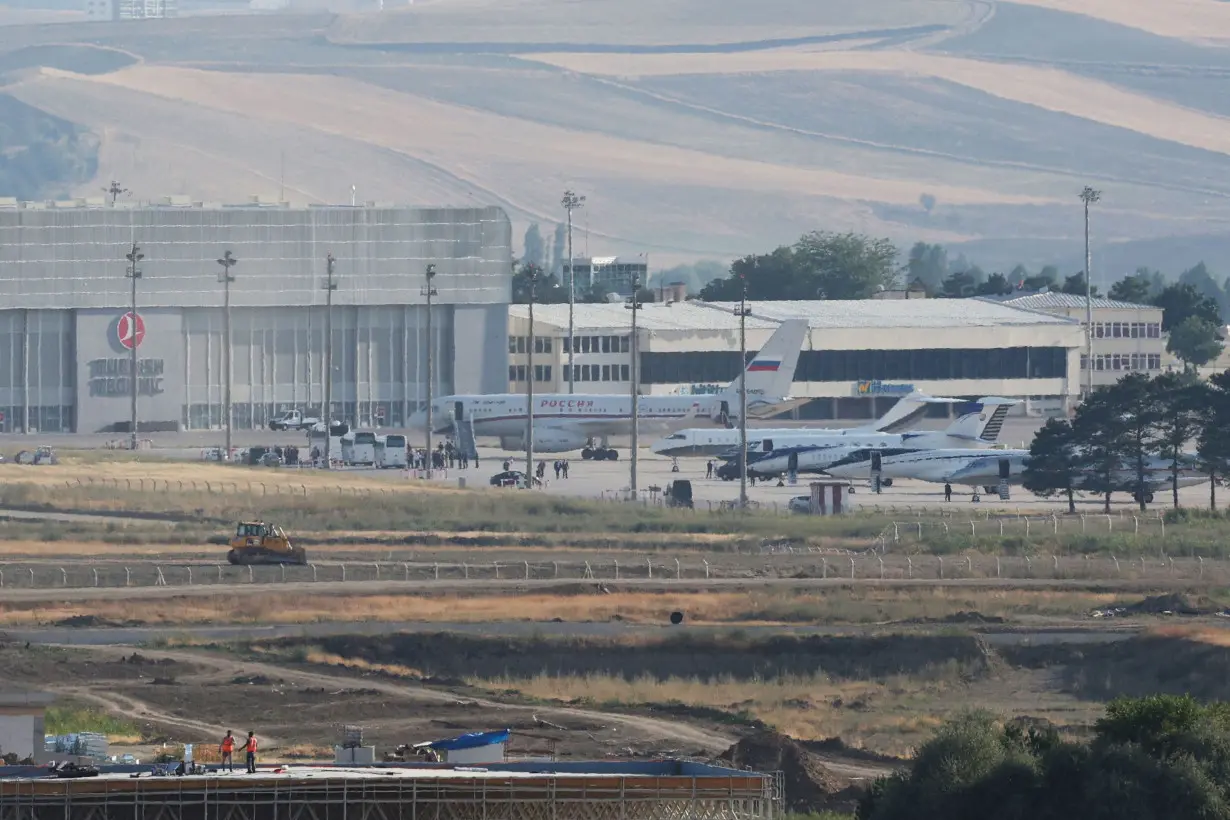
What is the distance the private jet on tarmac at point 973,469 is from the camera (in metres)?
110

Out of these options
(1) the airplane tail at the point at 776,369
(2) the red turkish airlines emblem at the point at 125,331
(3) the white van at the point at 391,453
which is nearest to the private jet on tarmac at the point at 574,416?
(1) the airplane tail at the point at 776,369

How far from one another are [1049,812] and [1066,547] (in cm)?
5622

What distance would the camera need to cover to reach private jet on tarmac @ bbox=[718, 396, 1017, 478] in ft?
422

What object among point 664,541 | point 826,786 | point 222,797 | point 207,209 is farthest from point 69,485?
point 222,797

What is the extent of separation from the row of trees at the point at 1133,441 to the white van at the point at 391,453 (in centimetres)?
4138

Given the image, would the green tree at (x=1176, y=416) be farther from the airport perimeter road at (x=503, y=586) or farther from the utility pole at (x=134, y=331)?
the utility pole at (x=134, y=331)

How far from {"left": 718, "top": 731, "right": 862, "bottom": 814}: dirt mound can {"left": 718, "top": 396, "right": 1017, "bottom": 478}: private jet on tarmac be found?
3293 inches

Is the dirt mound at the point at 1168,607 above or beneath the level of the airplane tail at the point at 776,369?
beneath

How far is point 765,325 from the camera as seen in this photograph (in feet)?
638

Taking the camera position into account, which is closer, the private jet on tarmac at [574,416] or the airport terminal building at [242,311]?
the private jet on tarmac at [574,416]

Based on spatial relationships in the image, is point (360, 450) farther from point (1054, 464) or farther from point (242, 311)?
point (1054, 464)

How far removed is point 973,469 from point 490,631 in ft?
202

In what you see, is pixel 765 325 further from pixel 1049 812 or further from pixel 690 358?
pixel 1049 812

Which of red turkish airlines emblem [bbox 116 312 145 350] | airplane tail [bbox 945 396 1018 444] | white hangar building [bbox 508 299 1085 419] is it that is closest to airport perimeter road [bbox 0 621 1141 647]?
airplane tail [bbox 945 396 1018 444]
